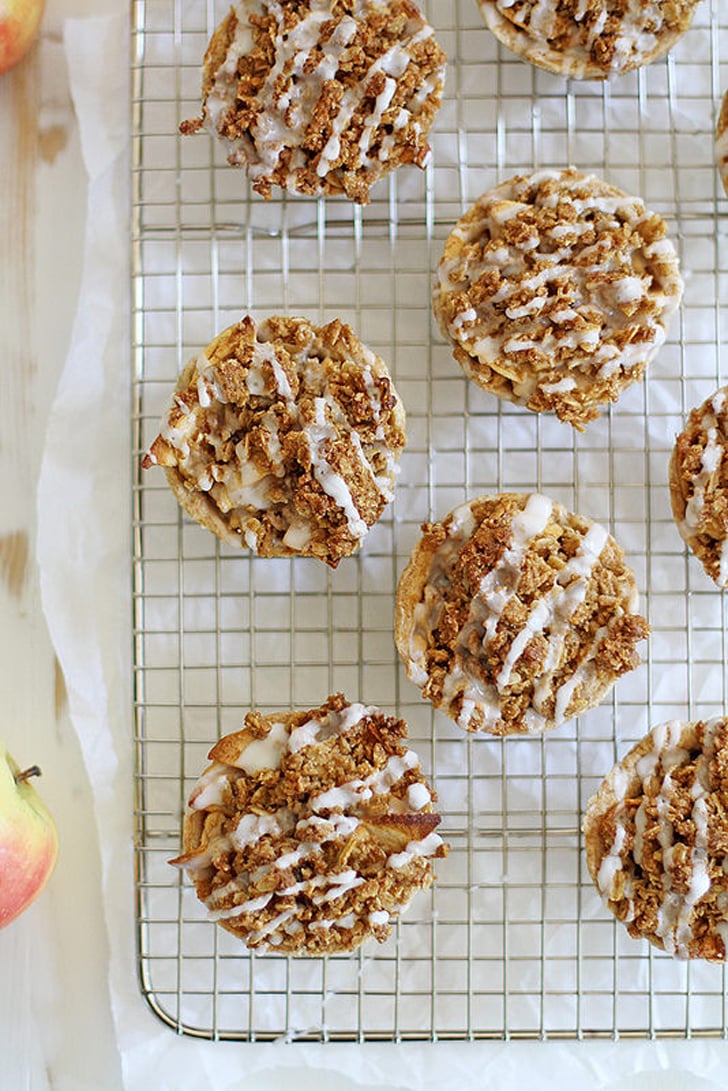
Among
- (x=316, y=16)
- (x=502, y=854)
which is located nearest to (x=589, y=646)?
(x=502, y=854)

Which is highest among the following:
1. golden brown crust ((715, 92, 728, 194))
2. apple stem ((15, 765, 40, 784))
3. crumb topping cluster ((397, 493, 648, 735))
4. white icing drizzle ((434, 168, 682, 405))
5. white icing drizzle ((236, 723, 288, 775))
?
golden brown crust ((715, 92, 728, 194))

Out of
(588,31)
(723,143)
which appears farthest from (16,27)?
(723,143)

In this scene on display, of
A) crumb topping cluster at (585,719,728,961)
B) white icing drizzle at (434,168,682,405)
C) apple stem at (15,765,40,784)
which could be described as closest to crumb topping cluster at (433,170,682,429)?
white icing drizzle at (434,168,682,405)

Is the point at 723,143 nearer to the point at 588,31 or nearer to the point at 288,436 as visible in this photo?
the point at 588,31

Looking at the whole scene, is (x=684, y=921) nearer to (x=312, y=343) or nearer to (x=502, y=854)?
(x=502, y=854)

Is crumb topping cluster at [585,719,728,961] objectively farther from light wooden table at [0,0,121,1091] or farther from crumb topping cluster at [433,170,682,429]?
light wooden table at [0,0,121,1091]

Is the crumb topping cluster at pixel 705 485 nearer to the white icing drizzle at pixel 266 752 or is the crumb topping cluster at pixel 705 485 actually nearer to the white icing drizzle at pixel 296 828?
the white icing drizzle at pixel 296 828

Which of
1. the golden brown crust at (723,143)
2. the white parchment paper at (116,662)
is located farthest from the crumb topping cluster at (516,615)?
the golden brown crust at (723,143)
